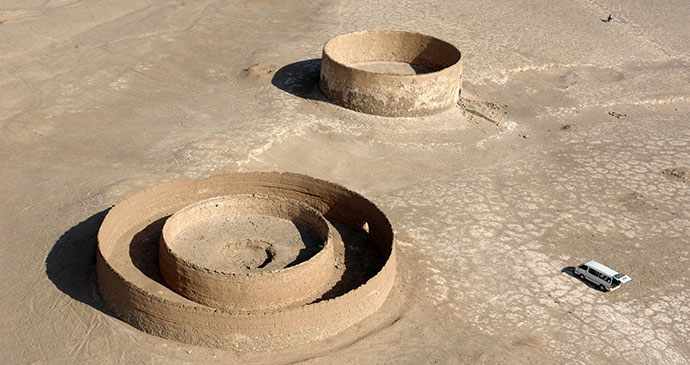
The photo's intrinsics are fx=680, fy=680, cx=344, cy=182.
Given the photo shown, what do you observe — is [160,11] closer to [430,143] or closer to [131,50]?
[131,50]

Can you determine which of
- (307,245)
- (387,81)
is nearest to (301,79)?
(387,81)

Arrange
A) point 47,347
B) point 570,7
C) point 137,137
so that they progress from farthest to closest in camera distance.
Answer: point 570,7, point 137,137, point 47,347

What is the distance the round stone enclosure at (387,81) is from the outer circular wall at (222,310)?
573 cm

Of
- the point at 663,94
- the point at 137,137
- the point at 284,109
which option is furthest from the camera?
the point at 663,94

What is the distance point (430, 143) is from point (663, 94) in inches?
357

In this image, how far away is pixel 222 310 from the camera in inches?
415

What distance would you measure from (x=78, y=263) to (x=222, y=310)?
3799 mm

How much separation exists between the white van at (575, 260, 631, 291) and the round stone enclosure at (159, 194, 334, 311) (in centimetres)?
493

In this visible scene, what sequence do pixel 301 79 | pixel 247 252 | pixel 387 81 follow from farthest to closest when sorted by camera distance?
1. pixel 301 79
2. pixel 387 81
3. pixel 247 252

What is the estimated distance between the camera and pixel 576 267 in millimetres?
13586

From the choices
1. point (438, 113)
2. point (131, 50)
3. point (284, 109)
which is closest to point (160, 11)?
point (131, 50)

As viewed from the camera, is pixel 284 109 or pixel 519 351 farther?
pixel 284 109

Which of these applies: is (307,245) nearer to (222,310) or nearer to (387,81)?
(222,310)

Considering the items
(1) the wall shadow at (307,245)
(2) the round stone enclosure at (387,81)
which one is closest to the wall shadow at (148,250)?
(1) the wall shadow at (307,245)
